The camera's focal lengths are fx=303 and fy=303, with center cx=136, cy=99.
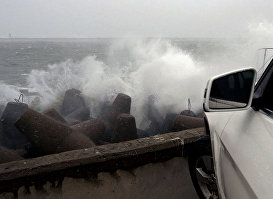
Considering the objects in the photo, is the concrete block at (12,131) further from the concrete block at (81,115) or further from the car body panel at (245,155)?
the car body panel at (245,155)

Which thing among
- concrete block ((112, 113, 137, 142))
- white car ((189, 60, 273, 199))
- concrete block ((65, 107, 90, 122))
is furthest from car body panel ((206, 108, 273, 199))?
concrete block ((65, 107, 90, 122))

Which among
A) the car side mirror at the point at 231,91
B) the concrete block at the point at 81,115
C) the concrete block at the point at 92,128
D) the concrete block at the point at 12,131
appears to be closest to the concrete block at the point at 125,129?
the concrete block at the point at 92,128

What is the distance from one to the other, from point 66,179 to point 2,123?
328 cm

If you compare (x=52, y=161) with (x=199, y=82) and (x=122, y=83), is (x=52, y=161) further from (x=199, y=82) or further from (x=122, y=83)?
(x=122, y=83)

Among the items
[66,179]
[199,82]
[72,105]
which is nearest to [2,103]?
[72,105]

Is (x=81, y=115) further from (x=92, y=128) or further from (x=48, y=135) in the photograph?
(x=48, y=135)

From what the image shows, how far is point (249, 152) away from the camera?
1.44 m

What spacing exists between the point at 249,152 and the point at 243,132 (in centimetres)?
19

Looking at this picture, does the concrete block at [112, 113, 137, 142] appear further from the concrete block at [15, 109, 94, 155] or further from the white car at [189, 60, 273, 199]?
the white car at [189, 60, 273, 199]

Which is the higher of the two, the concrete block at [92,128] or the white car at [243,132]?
the white car at [243,132]

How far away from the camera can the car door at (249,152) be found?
1269mm

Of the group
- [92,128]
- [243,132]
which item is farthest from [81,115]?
[243,132]

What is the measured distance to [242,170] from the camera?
4.67 feet

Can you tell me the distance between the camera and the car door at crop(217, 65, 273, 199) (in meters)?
1.27
